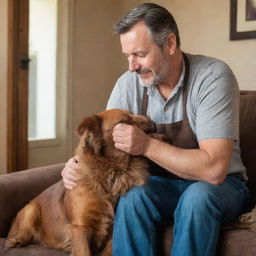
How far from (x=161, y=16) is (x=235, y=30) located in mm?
1409

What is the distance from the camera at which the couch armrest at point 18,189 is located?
1921 millimetres

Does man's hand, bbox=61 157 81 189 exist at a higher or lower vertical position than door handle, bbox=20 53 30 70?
lower

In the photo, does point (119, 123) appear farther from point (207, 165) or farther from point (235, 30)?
point (235, 30)

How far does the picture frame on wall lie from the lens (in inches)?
113

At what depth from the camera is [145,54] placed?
1.73 metres

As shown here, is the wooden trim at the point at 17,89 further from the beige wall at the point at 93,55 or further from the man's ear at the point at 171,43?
the man's ear at the point at 171,43

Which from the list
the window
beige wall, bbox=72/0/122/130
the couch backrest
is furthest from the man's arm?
beige wall, bbox=72/0/122/130

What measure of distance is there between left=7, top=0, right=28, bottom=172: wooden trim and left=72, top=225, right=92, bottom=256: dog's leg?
151 cm

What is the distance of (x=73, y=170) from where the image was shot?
172cm

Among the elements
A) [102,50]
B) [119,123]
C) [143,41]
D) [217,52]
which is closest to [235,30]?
[217,52]

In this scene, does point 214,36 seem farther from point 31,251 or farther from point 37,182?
point 31,251

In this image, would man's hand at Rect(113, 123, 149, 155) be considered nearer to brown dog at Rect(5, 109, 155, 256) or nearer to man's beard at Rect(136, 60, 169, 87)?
brown dog at Rect(5, 109, 155, 256)

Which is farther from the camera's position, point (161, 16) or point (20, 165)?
point (20, 165)

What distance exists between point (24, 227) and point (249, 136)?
43.3 inches
